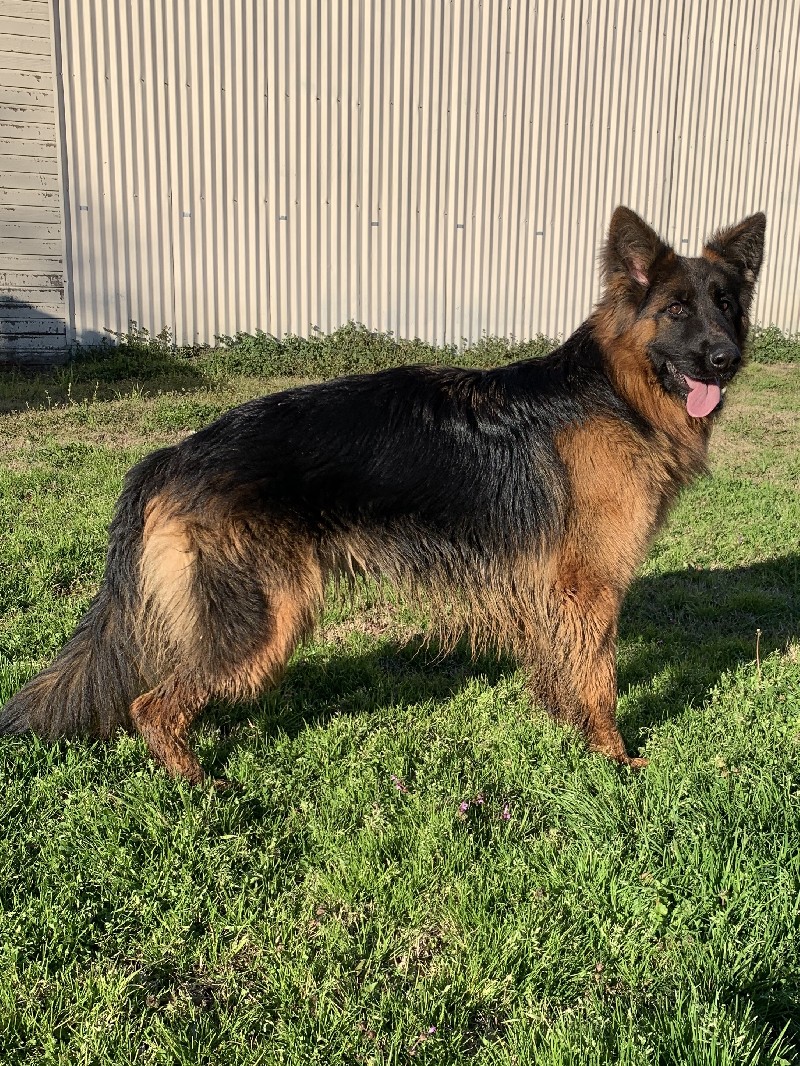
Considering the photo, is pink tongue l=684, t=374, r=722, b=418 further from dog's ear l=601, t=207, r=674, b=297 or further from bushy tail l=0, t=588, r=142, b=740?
bushy tail l=0, t=588, r=142, b=740

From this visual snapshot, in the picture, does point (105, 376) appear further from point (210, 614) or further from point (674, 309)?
point (674, 309)

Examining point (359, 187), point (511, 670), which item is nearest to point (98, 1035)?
point (511, 670)

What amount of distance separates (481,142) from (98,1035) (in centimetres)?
1314

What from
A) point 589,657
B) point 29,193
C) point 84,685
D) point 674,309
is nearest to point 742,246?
point 674,309

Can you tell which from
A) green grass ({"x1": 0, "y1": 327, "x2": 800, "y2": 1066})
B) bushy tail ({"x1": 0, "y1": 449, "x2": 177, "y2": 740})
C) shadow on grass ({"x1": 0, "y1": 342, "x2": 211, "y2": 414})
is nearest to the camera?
green grass ({"x1": 0, "y1": 327, "x2": 800, "y2": 1066})

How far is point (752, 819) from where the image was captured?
9.40 feet

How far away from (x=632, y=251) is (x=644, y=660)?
2257 millimetres

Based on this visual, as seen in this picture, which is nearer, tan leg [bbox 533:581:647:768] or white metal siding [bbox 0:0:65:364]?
tan leg [bbox 533:581:647:768]

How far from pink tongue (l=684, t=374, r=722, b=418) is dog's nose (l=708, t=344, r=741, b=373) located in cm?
11

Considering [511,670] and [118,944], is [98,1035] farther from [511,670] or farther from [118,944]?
[511,670]

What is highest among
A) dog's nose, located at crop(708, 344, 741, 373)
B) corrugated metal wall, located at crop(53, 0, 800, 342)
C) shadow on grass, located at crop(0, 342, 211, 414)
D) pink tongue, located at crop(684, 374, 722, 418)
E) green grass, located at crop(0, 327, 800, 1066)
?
corrugated metal wall, located at crop(53, 0, 800, 342)

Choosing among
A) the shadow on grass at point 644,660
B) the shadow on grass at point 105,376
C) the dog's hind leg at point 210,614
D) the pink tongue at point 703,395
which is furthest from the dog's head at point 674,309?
the shadow on grass at point 105,376

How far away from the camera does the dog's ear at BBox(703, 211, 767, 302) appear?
3699 millimetres

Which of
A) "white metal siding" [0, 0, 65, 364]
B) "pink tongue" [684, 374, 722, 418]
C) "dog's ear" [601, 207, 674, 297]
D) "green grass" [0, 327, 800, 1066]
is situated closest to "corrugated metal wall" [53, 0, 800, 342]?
"white metal siding" [0, 0, 65, 364]
